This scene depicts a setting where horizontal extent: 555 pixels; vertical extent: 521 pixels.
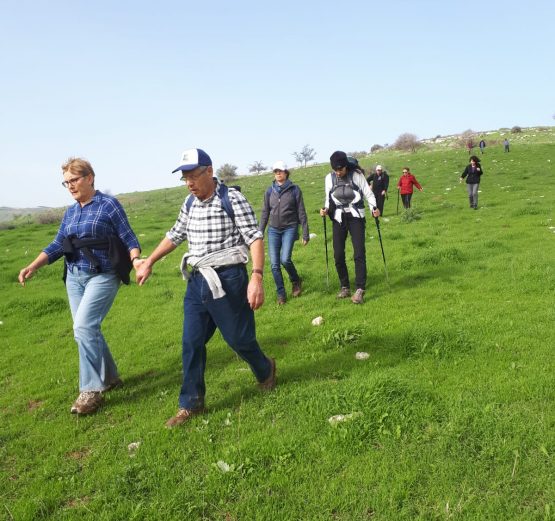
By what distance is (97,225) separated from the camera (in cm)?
554

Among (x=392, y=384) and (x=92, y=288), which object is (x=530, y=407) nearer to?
(x=392, y=384)

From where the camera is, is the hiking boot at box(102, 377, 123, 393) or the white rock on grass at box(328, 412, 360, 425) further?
the hiking boot at box(102, 377, 123, 393)

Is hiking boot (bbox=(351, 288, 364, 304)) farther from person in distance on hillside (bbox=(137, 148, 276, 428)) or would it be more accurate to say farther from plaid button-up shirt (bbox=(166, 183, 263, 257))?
plaid button-up shirt (bbox=(166, 183, 263, 257))

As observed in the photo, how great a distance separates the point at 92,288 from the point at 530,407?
5074 mm

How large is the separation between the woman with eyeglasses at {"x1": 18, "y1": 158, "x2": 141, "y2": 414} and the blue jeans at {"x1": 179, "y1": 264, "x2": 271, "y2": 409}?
1.04m

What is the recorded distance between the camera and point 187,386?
4977 mm

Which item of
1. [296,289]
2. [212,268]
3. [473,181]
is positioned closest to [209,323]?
[212,268]

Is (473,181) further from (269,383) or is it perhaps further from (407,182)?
(269,383)

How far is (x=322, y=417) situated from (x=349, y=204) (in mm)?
4953

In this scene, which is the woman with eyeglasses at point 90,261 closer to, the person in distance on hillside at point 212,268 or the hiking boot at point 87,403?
the hiking boot at point 87,403

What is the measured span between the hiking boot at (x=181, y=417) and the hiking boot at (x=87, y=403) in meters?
1.20

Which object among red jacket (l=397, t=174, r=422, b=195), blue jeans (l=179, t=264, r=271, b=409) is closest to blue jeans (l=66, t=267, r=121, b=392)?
blue jeans (l=179, t=264, r=271, b=409)

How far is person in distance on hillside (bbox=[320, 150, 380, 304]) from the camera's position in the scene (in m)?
8.57

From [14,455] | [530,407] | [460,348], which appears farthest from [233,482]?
[460,348]
